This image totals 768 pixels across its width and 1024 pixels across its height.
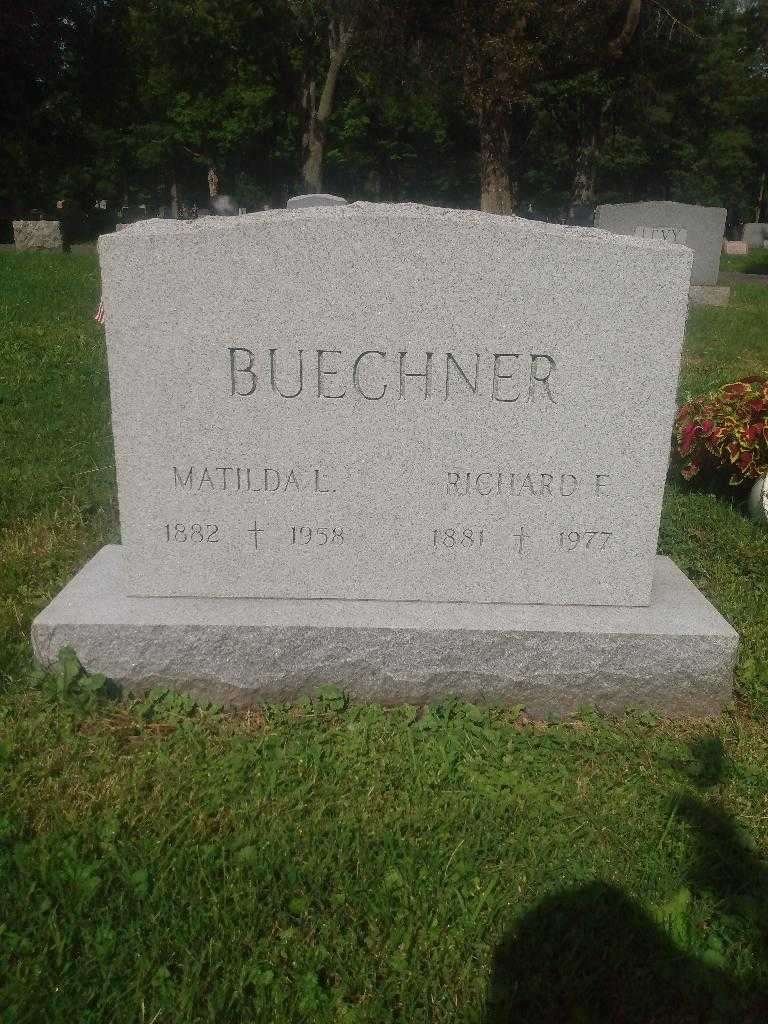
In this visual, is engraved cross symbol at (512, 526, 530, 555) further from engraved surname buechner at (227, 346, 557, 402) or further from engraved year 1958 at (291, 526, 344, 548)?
engraved year 1958 at (291, 526, 344, 548)

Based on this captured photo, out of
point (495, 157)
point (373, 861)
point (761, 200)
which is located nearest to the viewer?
point (373, 861)

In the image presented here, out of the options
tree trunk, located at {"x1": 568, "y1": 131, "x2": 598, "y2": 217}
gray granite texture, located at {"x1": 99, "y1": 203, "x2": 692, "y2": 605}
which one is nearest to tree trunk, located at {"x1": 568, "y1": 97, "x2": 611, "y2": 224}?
tree trunk, located at {"x1": 568, "y1": 131, "x2": 598, "y2": 217}

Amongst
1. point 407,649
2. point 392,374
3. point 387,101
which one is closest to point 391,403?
point 392,374

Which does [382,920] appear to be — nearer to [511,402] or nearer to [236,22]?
[511,402]

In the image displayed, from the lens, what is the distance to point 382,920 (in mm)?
2055

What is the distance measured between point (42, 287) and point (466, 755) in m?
10.7

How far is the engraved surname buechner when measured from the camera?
106 inches

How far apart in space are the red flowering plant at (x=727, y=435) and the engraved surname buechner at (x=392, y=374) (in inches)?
89.3

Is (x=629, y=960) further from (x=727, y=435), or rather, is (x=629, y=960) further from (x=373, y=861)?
(x=727, y=435)

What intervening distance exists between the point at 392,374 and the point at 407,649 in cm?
89

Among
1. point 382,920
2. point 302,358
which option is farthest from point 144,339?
point 382,920

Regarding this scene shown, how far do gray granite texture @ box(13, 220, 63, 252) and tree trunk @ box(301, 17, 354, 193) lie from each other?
949 centimetres

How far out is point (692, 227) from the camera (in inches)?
588

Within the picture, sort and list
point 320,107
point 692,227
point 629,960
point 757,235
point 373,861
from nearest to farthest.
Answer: point 629,960
point 373,861
point 692,227
point 320,107
point 757,235
